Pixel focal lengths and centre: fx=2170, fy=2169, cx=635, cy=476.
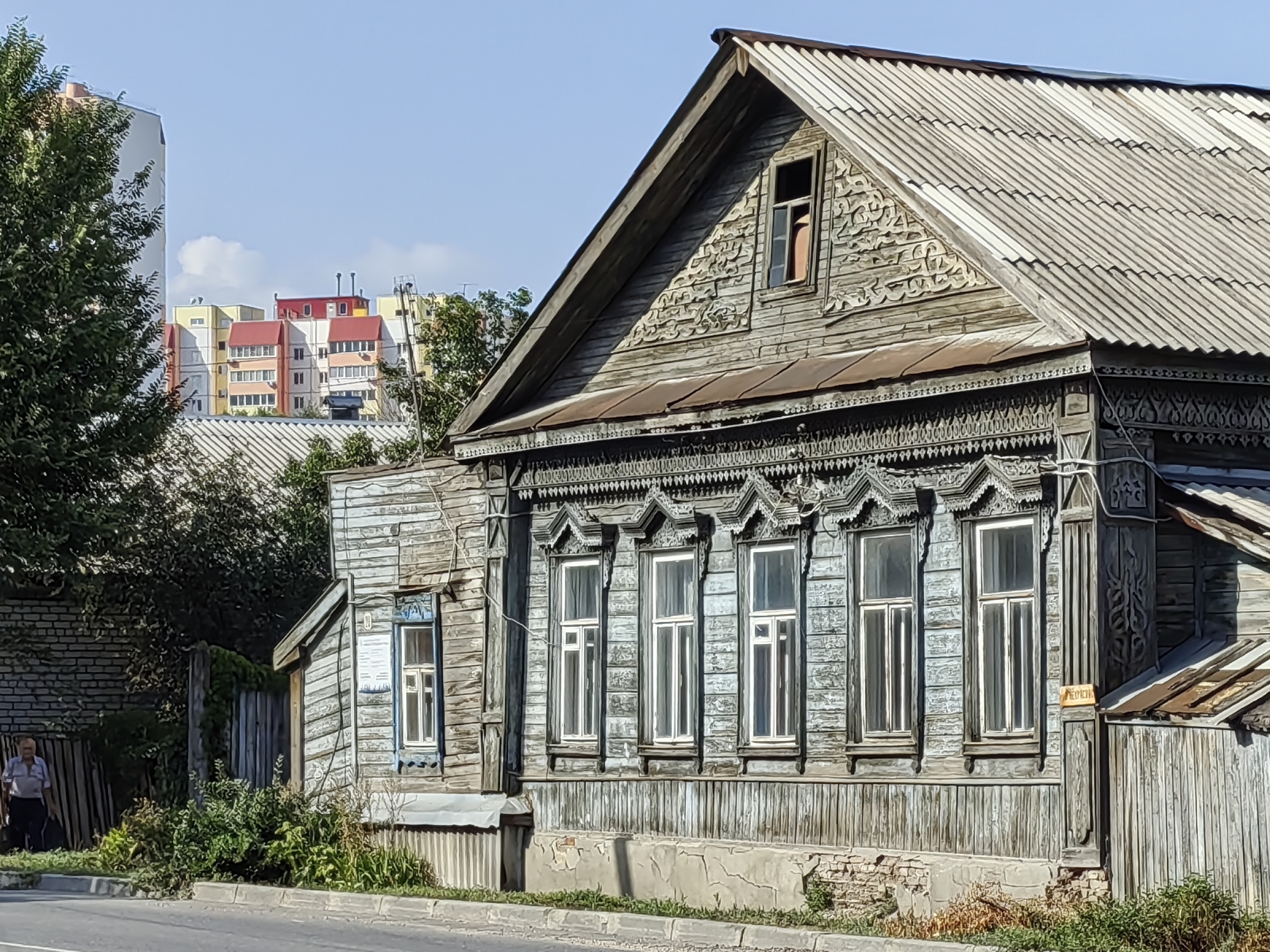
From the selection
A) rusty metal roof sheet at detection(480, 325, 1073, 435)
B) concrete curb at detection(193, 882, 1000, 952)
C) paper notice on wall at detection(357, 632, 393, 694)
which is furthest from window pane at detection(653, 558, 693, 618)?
paper notice on wall at detection(357, 632, 393, 694)

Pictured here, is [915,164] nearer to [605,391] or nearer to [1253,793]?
[605,391]

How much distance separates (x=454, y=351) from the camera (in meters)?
29.3

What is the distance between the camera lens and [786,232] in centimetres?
1855

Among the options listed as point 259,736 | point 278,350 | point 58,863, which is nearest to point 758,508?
point 58,863

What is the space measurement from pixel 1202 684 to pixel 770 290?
5978mm

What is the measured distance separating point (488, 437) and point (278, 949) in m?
7.33

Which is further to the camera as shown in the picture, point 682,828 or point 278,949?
point 682,828

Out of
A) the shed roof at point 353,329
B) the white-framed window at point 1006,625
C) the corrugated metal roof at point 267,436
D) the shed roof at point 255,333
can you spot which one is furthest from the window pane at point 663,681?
the shed roof at point 255,333

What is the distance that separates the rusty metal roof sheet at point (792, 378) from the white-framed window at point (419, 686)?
7.86ft

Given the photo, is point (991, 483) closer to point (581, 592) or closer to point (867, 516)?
point (867, 516)

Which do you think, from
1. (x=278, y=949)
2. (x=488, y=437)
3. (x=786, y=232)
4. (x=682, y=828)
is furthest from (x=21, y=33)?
(x=278, y=949)

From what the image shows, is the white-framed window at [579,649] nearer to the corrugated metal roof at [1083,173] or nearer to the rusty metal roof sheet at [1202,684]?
the corrugated metal roof at [1083,173]

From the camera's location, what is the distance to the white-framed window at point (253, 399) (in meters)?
173

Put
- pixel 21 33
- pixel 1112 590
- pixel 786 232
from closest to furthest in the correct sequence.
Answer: pixel 1112 590
pixel 786 232
pixel 21 33
